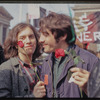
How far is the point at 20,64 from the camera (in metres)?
1.32

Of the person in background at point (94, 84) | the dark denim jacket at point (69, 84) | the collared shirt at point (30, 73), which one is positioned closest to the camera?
the person in background at point (94, 84)

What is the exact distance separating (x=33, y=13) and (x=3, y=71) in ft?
2.02

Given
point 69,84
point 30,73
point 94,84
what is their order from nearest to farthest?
1. point 94,84
2. point 69,84
3. point 30,73

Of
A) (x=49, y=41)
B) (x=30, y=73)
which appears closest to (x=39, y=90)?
(x=30, y=73)

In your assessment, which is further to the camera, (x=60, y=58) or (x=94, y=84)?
(x=60, y=58)

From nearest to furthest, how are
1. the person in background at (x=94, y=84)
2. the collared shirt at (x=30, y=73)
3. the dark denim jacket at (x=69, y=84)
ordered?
the person in background at (x=94, y=84) < the dark denim jacket at (x=69, y=84) < the collared shirt at (x=30, y=73)

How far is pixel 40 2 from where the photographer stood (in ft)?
4.53

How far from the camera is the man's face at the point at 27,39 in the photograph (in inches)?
52.5

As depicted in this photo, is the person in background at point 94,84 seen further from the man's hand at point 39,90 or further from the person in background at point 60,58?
the man's hand at point 39,90

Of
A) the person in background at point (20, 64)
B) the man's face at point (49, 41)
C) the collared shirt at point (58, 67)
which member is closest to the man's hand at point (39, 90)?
Result: the person in background at point (20, 64)

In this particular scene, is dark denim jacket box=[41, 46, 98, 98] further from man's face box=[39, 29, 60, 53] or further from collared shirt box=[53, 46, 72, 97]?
man's face box=[39, 29, 60, 53]

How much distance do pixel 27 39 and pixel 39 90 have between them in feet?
1.50

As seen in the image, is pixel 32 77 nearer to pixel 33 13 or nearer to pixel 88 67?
pixel 88 67

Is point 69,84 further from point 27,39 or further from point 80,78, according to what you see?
point 27,39
